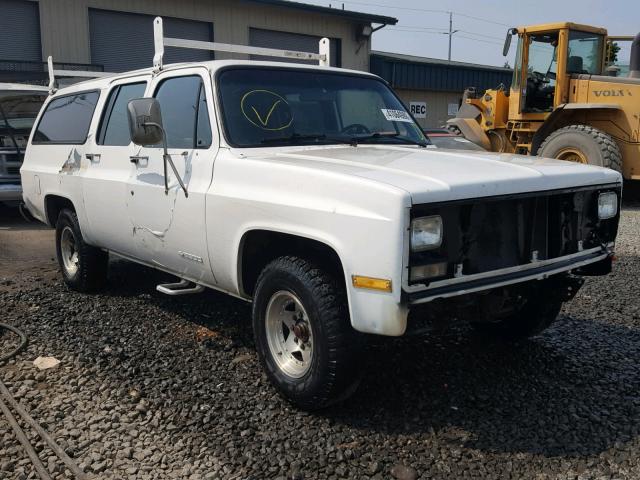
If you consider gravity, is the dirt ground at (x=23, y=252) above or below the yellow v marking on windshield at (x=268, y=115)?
below

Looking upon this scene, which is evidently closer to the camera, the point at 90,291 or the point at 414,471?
the point at 414,471

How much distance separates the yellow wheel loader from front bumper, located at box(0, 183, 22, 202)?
26.9ft

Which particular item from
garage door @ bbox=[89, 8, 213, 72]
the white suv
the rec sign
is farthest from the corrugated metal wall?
the white suv

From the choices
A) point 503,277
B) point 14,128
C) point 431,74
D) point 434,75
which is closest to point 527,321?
point 503,277

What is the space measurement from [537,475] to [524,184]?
4.63ft

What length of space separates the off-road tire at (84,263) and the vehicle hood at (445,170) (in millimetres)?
2516

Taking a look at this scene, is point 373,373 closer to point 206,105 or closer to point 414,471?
point 414,471

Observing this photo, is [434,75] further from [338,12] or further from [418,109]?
[338,12]

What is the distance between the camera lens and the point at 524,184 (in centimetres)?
328

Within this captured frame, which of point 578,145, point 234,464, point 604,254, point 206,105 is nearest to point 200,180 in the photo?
point 206,105

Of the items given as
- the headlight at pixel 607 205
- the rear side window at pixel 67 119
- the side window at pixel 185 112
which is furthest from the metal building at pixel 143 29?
the headlight at pixel 607 205

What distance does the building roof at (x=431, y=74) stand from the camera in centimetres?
2303

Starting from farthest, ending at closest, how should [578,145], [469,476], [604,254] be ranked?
[578,145] → [604,254] → [469,476]

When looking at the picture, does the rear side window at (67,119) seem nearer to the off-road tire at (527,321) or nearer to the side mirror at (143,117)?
the side mirror at (143,117)
